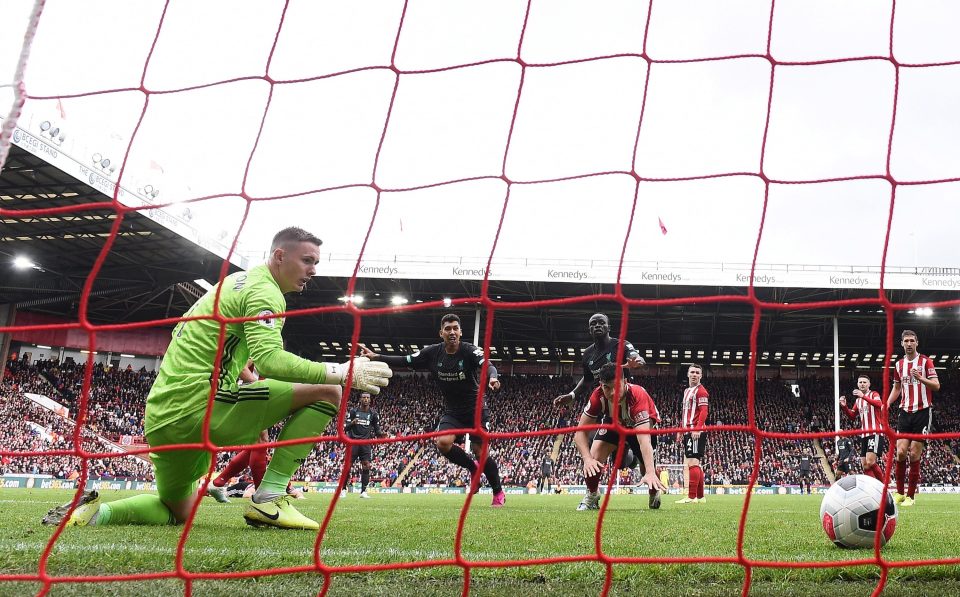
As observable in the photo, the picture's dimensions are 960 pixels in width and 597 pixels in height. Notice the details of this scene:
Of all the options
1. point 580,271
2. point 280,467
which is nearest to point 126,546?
point 280,467

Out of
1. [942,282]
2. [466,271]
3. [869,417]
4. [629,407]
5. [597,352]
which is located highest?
[942,282]

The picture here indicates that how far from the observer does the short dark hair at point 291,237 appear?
3766mm

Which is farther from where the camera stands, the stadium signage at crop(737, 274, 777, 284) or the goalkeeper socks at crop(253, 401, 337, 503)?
the stadium signage at crop(737, 274, 777, 284)

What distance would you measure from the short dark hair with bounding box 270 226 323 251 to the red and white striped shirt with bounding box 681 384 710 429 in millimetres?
5776

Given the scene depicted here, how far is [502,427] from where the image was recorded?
1163 inches

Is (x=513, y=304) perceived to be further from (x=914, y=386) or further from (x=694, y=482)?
(x=694, y=482)

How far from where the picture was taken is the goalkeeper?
329 centimetres

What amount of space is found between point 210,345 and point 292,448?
707 millimetres

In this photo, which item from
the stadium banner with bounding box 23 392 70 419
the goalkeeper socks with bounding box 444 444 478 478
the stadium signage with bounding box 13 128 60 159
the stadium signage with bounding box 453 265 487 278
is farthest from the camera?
the stadium banner with bounding box 23 392 70 419

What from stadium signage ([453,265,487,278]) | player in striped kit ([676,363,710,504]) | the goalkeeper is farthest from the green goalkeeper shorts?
stadium signage ([453,265,487,278])

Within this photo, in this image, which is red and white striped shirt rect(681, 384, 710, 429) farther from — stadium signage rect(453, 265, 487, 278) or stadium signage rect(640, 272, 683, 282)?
stadium signage rect(453, 265, 487, 278)

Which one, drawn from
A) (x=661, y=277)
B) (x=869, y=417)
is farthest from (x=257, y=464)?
(x=661, y=277)

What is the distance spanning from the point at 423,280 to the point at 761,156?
75.9ft

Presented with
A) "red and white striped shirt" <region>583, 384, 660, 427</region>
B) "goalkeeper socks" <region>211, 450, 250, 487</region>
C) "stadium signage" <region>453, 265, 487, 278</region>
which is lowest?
"goalkeeper socks" <region>211, 450, 250, 487</region>
